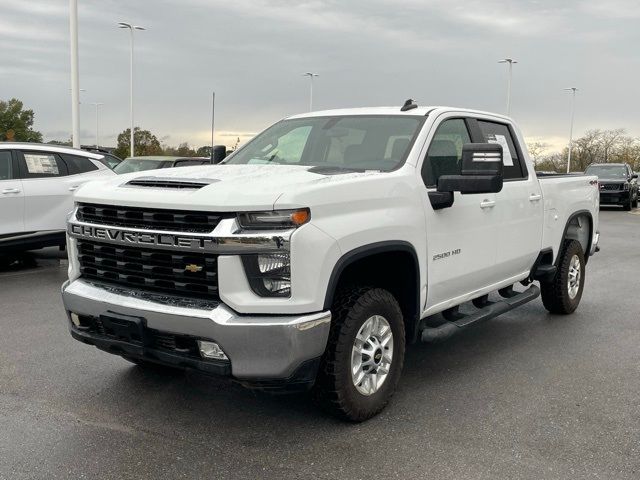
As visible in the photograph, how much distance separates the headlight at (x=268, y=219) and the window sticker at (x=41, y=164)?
23.0 ft

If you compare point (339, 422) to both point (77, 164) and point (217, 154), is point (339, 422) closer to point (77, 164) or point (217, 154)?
point (217, 154)

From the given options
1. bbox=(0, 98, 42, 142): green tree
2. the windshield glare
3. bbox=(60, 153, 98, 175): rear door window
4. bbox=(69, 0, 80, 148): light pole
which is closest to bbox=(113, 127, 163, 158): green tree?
bbox=(0, 98, 42, 142): green tree

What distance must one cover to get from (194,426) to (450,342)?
8.87ft

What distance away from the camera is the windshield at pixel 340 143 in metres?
4.59

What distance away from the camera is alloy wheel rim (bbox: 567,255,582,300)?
Result: 22.3ft

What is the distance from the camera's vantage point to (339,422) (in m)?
4.02

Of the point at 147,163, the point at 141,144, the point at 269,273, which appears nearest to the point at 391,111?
the point at 269,273

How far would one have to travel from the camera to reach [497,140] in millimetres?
5688

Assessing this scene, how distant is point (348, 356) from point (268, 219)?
94 cm

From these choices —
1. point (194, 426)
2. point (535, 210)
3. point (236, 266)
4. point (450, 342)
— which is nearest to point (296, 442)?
point (194, 426)

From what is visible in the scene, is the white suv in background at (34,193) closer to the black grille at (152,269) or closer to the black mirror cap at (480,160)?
the black grille at (152,269)

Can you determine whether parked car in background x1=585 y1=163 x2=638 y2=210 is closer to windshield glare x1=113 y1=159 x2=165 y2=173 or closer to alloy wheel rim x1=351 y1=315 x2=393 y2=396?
windshield glare x1=113 y1=159 x2=165 y2=173

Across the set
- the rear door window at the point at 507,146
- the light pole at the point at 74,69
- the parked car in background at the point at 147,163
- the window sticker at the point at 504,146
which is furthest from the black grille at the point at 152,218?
the light pole at the point at 74,69

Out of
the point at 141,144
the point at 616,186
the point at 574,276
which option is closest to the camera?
the point at 574,276
